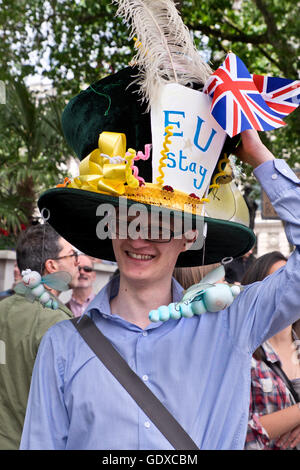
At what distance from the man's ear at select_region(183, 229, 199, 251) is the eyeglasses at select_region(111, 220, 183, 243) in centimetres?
6

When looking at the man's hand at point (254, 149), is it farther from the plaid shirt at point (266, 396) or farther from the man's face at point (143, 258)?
the plaid shirt at point (266, 396)

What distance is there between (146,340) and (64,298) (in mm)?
3685

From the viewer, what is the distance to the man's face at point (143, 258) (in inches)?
81.9

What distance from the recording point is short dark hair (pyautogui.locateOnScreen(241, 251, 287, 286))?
3.66 m

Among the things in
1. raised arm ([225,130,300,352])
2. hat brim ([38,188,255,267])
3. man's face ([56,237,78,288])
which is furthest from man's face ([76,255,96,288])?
raised arm ([225,130,300,352])

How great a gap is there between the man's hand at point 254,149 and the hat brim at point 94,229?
233 millimetres

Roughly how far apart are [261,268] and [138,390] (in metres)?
1.94

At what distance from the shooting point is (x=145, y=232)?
2074mm

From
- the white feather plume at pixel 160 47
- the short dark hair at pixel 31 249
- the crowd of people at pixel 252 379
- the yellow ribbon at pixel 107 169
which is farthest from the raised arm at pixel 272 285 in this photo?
the short dark hair at pixel 31 249

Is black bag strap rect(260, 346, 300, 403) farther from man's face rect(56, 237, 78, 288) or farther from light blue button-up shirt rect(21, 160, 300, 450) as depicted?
man's face rect(56, 237, 78, 288)

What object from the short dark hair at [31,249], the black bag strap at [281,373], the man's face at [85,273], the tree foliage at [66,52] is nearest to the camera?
the black bag strap at [281,373]
